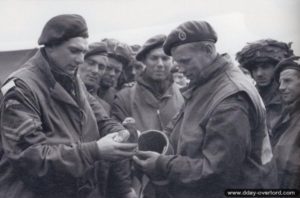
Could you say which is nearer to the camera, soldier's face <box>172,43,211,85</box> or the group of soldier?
the group of soldier

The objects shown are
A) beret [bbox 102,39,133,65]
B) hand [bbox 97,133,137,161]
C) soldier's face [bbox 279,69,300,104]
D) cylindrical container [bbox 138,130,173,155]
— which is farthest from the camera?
beret [bbox 102,39,133,65]

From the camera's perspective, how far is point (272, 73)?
215cm

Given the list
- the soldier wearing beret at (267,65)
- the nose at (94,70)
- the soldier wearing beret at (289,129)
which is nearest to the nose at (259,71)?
the soldier wearing beret at (267,65)

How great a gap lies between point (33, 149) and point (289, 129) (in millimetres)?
984

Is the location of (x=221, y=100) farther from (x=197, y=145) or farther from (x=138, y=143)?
(x=138, y=143)

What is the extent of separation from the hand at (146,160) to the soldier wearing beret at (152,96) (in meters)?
0.37

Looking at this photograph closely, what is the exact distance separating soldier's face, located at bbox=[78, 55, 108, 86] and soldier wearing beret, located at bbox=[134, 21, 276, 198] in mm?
639

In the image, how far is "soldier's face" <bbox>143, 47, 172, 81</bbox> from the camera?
213cm

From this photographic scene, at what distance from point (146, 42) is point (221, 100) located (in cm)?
83

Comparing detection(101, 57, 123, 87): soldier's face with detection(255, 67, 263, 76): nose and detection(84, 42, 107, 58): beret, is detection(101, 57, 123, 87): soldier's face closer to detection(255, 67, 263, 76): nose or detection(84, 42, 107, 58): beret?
detection(84, 42, 107, 58): beret

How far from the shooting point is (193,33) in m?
1.51

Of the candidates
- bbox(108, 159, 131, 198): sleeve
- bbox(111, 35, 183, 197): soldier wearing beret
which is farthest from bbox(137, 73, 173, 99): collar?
bbox(108, 159, 131, 198): sleeve

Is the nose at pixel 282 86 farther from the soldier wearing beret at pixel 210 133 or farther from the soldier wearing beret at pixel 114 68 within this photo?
the soldier wearing beret at pixel 114 68

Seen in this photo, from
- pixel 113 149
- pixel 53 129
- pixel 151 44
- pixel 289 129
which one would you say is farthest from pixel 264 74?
pixel 53 129
